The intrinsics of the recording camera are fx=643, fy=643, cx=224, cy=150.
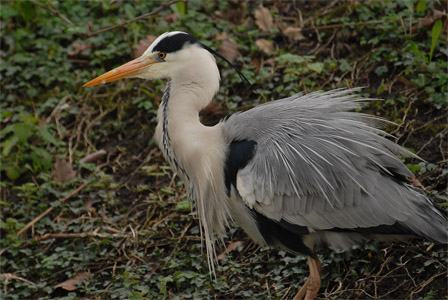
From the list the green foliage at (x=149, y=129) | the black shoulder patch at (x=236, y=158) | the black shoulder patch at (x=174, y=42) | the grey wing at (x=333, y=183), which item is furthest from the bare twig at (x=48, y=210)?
the grey wing at (x=333, y=183)

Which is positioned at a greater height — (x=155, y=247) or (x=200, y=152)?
(x=200, y=152)

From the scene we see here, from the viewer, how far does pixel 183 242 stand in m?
4.66

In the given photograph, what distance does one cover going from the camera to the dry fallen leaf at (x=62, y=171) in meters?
5.30

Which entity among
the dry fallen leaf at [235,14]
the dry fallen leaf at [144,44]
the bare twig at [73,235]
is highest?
the dry fallen leaf at [235,14]

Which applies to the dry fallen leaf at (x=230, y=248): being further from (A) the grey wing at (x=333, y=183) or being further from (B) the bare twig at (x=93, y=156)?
(B) the bare twig at (x=93, y=156)

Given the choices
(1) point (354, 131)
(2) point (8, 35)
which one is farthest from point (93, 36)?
(1) point (354, 131)

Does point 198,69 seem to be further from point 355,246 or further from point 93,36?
point 93,36

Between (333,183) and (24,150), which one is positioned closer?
(333,183)

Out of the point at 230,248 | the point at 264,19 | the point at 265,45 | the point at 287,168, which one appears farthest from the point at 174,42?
the point at 264,19

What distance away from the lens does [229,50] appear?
589 centimetres

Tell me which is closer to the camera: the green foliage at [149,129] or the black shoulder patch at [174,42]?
the black shoulder patch at [174,42]

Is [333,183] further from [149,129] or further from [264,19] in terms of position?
[264,19]

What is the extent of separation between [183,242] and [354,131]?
1570mm

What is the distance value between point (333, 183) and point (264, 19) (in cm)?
286
